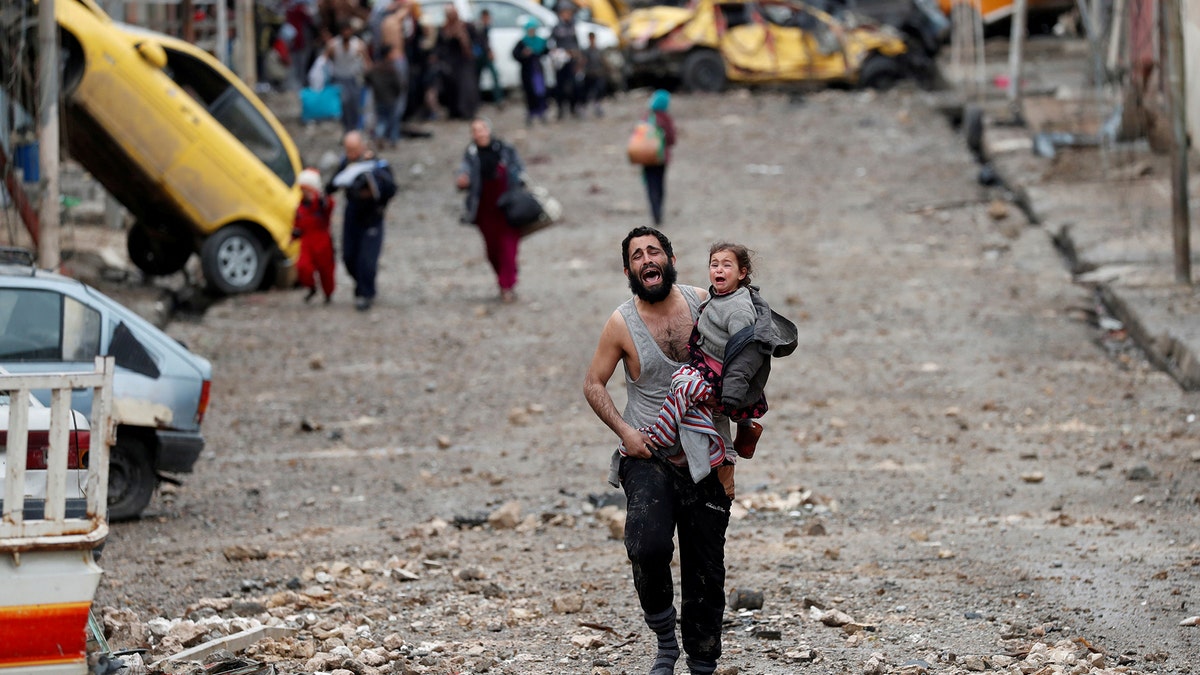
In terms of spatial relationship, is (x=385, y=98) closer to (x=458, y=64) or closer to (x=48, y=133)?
(x=458, y=64)

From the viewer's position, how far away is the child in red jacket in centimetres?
1448

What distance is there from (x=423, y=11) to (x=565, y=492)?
701 inches

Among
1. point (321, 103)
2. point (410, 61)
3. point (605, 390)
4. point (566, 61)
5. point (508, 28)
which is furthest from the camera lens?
point (508, 28)

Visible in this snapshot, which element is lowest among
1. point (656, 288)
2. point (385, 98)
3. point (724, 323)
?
point (724, 323)

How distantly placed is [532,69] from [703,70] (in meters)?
4.33

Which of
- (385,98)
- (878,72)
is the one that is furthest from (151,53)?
(878,72)

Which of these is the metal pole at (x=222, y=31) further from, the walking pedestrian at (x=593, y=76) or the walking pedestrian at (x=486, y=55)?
the walking pedestrian at (x=593, y=76)

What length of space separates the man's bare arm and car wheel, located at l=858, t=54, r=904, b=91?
2227cm

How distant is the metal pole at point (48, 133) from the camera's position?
11773 millimetres

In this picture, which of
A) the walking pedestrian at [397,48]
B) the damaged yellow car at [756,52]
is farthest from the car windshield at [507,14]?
the walking pedestrian at [397,48]

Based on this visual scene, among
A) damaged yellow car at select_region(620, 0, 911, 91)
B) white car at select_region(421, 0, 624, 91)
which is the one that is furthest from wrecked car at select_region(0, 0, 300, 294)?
damaged yellow car at select_region(620, 0, 911, 91)

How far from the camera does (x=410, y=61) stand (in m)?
24.3

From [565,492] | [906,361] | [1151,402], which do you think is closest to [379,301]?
[906,361]

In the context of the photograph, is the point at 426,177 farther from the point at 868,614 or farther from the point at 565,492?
the point at 868,614
